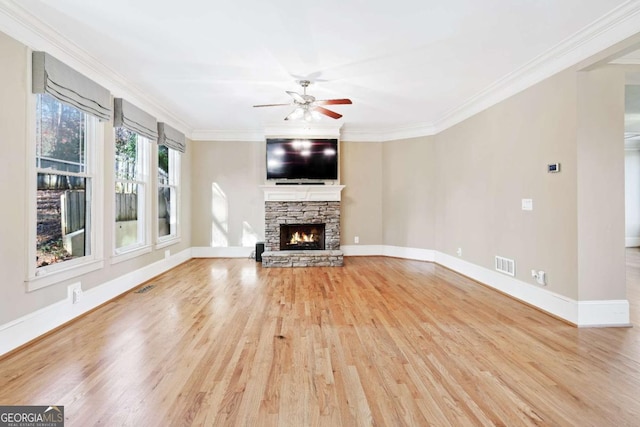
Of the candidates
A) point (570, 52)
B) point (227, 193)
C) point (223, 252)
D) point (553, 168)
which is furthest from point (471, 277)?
point (227, 193)

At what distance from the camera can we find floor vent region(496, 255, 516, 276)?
3.77 m

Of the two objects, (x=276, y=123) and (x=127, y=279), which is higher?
(x=276, y=123)

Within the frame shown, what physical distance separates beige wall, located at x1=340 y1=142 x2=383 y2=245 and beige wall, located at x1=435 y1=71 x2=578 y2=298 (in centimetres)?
169

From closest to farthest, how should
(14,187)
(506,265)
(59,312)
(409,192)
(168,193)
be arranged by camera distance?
(14,187), (59,312), (506,265), (168,193), (409,192)

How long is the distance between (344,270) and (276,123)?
322 cm

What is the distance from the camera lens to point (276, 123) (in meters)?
5.97

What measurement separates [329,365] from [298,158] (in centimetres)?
463

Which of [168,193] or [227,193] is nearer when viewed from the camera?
[168,193]

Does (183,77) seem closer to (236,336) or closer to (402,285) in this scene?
(236,336)

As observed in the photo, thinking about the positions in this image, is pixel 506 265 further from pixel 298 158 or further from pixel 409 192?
pixel 298 158

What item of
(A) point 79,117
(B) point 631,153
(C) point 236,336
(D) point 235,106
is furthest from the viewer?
(B) point 631,153

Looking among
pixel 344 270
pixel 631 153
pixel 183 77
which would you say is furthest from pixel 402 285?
pixel 631 153

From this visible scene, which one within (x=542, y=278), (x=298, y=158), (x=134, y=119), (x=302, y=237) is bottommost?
(x=542, y=278)

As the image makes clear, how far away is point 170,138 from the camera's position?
5262 millimetres
